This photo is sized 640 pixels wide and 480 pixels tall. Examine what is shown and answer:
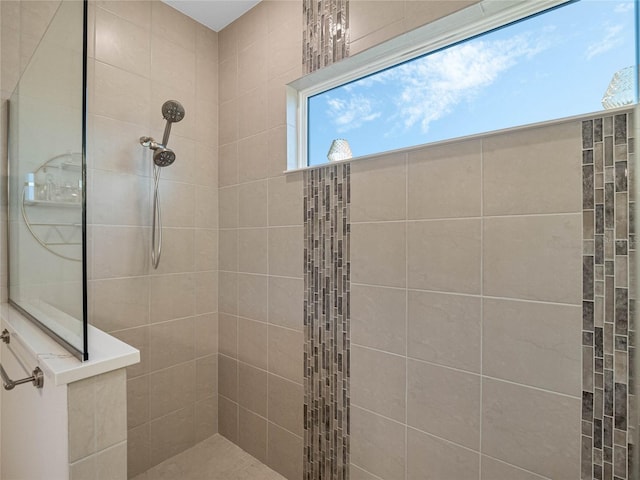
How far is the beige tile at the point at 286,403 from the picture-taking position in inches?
63.2

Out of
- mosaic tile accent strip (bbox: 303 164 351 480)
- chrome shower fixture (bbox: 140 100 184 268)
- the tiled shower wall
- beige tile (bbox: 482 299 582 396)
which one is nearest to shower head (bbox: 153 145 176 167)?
chrome shower fixture (bbox: 140 100 184 268)

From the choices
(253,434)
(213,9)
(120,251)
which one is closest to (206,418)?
(253,434)

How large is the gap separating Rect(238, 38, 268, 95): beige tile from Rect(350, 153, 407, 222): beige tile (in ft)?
2.92

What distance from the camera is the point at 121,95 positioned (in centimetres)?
164

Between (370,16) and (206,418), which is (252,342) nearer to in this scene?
(206,418)

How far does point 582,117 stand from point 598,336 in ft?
2.03

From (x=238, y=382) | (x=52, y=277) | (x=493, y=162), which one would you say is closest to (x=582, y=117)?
(x=493, y=162)

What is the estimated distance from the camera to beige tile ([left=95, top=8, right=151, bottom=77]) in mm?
1583

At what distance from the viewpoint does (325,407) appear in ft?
4.90

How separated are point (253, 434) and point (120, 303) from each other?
3.43 feet

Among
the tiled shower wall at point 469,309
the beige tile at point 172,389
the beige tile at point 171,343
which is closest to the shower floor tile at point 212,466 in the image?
the beige tile at point 172,389

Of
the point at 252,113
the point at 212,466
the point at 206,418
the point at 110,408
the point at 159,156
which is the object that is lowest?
the point at 212,466

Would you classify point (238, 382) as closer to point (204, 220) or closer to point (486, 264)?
point (204, 220)

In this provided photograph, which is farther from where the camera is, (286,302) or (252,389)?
(252,389)
